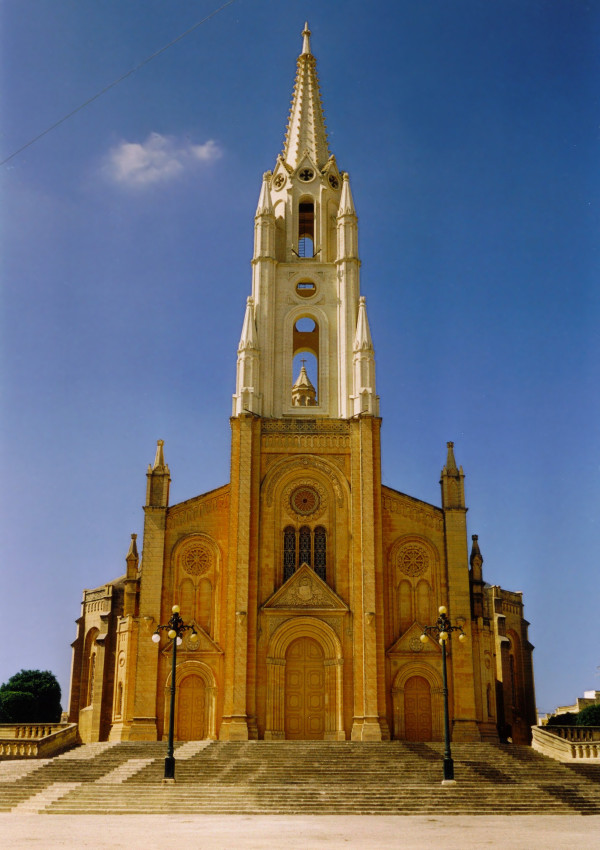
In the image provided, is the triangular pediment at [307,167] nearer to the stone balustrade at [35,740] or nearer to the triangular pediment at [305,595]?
the triangular pediment at [305,595]

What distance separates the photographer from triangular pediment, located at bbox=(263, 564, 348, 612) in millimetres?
42438

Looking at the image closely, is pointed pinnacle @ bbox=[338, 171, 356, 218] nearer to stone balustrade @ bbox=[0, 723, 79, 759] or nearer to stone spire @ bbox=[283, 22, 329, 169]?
stone spire @ bbox=[283, 22, 329, 169]

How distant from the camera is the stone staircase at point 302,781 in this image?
27.3 metres

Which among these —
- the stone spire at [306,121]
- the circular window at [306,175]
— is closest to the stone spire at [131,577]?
the circular window at [306,175]

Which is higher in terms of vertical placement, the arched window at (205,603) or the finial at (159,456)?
the finial at (159,456)

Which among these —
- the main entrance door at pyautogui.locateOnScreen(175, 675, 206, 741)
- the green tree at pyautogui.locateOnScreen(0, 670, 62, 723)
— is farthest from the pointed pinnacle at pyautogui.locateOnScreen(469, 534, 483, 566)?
the green tree at pyautogui.locateOnScreen(0, 670, 62, 723)

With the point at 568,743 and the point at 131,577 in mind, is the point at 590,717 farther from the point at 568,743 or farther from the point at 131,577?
the point at 131,577

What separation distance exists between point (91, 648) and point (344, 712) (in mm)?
21414

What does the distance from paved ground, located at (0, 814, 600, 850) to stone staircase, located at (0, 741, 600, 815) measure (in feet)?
4.84

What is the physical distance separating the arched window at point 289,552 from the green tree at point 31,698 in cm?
2282

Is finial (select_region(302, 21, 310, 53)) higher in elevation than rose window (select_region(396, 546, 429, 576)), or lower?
higher

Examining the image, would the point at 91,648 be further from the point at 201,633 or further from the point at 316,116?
the point at 316,116

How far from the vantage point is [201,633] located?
139 feet

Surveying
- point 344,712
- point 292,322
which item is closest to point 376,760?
point 344,712
